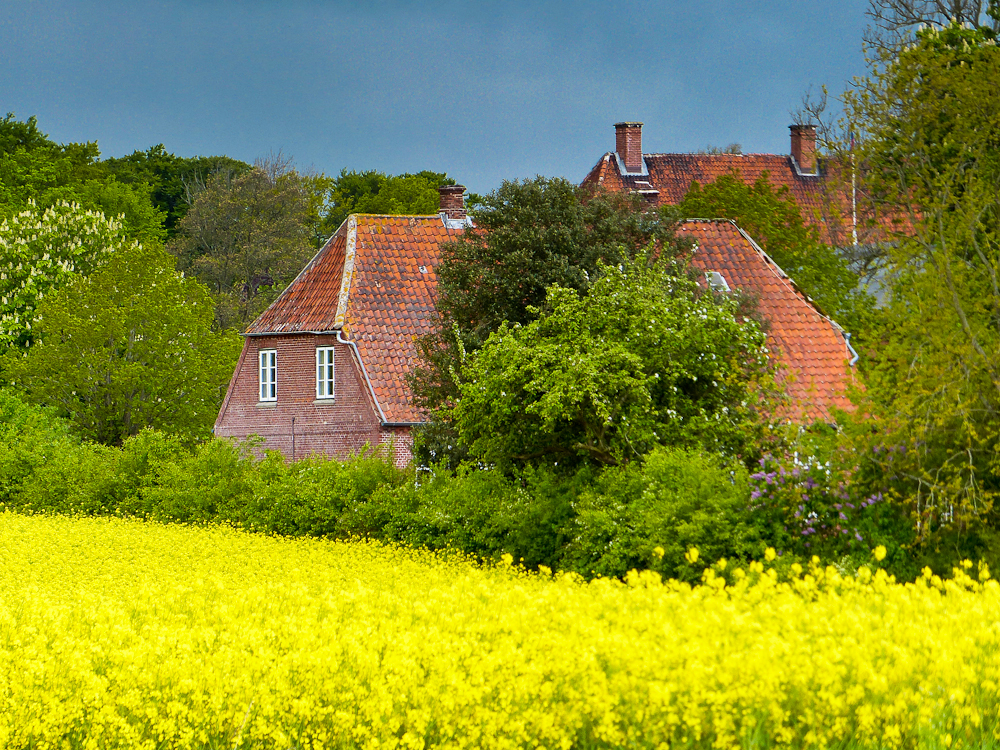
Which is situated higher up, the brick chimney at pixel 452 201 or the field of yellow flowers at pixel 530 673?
the brick chimney at pixel 452 201

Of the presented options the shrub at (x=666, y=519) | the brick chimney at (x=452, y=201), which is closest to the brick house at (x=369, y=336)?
the brick chimney at (x=452, y=201)

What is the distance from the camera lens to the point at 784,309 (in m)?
31.5

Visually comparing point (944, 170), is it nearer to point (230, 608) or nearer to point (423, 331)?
point (230, 608)

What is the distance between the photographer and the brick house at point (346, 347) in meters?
31.8

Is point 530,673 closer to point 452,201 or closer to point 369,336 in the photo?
point 369,336

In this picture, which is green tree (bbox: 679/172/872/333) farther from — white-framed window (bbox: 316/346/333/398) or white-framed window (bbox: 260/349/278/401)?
white-framed window (bbox: 260/349/278/401)

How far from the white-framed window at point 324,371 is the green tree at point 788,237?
12686 mm

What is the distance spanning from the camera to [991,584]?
8.97 metres

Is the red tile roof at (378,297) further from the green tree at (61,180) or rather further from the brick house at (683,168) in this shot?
the green tree at (61,180)

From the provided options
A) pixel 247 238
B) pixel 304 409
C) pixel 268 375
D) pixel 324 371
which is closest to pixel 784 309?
pixel 324 371

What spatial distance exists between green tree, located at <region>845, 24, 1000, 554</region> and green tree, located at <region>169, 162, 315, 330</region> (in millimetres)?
48805

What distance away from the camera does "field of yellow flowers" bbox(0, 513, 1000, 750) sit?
6574mm

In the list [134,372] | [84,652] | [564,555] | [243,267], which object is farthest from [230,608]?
[243,267]

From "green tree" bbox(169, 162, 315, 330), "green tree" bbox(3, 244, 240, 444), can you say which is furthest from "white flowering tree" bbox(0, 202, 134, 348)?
"green tree" bbox(169, 162, 315, 330)
